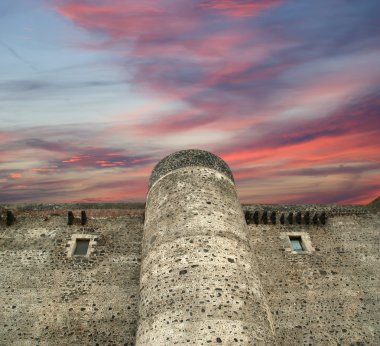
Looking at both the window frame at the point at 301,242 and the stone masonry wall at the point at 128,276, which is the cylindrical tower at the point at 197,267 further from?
the window frame at the point at 301,242

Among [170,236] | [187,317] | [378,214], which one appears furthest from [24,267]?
[378,214]

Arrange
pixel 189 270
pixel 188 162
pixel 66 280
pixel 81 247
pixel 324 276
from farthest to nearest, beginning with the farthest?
pixel 81 247 → pixel 324 276 → pixel 188 162 → pixel 66 280 → pixel 189 270

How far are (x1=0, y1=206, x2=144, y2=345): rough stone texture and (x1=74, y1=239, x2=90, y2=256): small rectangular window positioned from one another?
28cm

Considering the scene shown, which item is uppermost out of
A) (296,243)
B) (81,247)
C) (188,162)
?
(188,162)

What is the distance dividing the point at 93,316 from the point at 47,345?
1261mm

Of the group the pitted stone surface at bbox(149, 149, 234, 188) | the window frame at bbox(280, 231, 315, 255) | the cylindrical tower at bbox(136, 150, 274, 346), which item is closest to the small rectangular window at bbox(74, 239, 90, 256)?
the cylindrical tower at bbox(136, 150, 274, 346)

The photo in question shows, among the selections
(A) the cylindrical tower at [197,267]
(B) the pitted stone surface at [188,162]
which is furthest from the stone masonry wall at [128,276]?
(B) the pitted stone surface at [188,162]

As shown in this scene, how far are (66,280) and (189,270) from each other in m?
4.50

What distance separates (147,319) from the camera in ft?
26.1

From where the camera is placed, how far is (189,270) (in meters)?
8.15

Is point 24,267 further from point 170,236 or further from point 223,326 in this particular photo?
point 223,326

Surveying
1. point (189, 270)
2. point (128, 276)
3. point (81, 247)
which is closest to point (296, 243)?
point (128, 276)

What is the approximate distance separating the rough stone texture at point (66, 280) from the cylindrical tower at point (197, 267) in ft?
5.75

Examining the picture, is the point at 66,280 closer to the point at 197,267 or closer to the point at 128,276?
the point at 128,276
